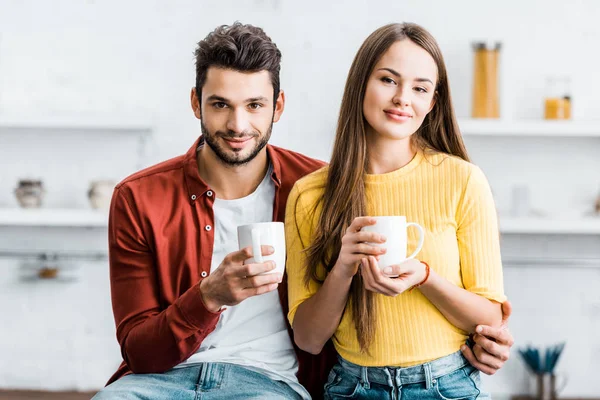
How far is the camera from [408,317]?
150 cm

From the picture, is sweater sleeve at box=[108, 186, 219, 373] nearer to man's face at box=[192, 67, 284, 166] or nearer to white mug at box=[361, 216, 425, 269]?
man's face at box=[192, 67, 284, 166]

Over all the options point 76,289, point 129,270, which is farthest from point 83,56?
point 129,270

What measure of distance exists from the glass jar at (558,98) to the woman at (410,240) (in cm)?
176

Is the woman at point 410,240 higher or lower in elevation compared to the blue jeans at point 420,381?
higher

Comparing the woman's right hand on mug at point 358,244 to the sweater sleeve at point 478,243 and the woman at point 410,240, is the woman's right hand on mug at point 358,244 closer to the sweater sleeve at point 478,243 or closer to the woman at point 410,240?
the woman at point 410,240

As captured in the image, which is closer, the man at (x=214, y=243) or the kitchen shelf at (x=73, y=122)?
the man at (x=214, y=243)

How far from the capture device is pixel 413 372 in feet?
4.85

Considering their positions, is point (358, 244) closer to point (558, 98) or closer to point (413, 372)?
point (413, 372)

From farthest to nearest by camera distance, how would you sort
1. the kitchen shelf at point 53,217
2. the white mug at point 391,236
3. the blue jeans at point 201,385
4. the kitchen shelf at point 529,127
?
Result: the kitchen shelf at point 53,217
the kitchen shelf at point 529,127
the blue jeans at point 201,385
the white mug at point 391,236

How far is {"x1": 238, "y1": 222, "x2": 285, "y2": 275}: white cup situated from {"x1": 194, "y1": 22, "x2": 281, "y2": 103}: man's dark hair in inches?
19.4

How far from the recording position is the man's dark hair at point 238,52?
1.67m

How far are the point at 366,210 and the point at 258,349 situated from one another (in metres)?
0.41

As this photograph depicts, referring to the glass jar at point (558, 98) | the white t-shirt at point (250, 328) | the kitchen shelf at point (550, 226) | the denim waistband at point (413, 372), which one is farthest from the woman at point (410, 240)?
the glass jar at point (558, 98)

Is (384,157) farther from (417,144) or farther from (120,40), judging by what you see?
(120,40)
